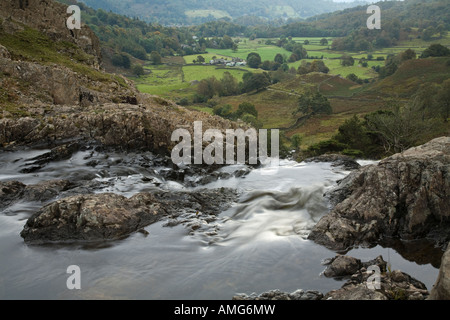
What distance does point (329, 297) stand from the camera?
35.5ft

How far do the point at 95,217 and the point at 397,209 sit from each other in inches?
506

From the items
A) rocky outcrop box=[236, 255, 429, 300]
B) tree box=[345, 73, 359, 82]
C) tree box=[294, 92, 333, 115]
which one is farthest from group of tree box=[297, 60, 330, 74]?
rocky outcrop box=[236, 255, 429, 300]

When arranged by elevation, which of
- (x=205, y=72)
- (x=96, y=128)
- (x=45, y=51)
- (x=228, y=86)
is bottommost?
(x=96, y=128)

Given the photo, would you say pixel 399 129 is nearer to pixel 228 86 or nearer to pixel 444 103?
pixel 444 103

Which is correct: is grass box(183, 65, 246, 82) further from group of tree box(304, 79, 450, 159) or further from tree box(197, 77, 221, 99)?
group of tree box(304, 79, 450, 159)

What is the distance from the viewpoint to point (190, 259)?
535 inches

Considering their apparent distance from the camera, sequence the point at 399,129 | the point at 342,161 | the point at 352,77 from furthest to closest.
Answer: the point at 352,77 < the point at 399,129 < the point at 342,161

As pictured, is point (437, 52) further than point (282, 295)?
Yes

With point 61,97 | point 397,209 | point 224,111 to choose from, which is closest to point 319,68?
point 224,111

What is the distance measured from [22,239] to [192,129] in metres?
15.9

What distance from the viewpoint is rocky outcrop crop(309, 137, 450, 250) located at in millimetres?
14703

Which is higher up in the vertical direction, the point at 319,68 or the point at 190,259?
the point at 319,68

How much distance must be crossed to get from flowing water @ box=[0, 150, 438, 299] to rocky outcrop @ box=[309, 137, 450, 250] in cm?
83
